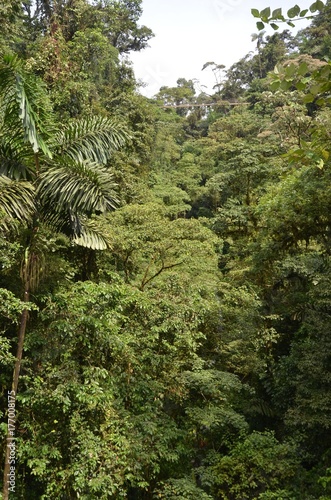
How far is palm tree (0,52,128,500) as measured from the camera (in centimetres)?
476

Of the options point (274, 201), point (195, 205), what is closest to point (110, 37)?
point (195, 205)

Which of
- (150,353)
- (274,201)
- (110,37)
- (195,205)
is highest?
(110,37)

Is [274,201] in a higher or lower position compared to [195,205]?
lower

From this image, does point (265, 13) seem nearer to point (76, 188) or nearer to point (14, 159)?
point (76, 188)

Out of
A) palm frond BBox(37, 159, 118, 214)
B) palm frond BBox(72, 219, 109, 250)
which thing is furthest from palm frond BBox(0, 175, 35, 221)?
palm frond BBox(72, 219, 109, 250)

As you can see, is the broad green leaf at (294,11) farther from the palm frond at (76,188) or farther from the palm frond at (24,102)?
the palm frond at (76,188)

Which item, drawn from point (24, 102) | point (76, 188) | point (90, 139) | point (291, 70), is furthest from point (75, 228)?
point (291, 70)

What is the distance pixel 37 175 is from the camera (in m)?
5.36

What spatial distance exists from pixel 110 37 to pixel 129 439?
23.3 m

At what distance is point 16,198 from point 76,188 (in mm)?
687

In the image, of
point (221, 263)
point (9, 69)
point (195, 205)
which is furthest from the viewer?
point (195, 205)

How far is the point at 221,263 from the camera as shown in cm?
1978

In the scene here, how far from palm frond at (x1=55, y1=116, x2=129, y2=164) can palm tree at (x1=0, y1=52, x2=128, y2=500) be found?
14 mm

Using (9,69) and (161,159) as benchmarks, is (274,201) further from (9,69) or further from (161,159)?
(161,159)
